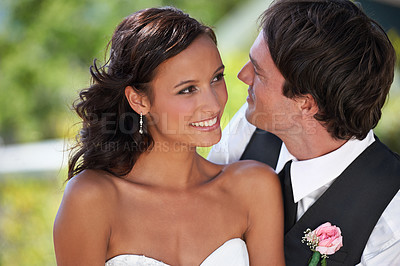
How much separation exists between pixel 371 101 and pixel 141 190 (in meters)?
1.21

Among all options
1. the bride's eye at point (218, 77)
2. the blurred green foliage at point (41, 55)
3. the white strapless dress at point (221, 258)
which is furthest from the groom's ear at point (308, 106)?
the blurred green foliage at point (41, 55)

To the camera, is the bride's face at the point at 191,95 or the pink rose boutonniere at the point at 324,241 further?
the pink rose boutonniere at the point at 324,241

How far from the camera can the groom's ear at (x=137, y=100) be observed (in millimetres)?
2447

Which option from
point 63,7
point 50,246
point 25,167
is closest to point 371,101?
point 50,246

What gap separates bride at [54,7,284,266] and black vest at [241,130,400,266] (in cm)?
12

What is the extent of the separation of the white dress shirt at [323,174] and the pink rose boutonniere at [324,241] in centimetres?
15

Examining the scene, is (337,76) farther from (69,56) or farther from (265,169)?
(69,56)

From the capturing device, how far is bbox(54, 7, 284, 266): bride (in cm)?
233

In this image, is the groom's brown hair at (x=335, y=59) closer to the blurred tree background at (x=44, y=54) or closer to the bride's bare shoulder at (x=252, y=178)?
the bride's bare shoulder at (x=252, y=178)

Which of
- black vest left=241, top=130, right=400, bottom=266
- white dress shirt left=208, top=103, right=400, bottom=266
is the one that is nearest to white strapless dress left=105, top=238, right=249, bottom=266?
black vest left=241, top=130, right=400, bottom=266

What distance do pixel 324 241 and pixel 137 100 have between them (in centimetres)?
108

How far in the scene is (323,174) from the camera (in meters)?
2.69

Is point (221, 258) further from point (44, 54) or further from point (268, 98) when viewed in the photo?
point (44, 54)

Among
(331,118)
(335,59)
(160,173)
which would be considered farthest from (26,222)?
(335,59)
